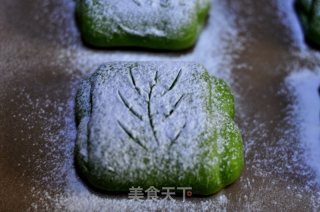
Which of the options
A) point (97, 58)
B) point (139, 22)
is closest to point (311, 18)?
point (139, 22)

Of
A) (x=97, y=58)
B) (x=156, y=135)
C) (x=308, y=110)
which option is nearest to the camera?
(x=156, y=135)

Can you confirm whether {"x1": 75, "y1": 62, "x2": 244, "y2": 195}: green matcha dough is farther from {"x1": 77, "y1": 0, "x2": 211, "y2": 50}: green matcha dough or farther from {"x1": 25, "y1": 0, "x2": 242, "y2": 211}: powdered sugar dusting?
{"x1": 77, "y1": 0, "x2": 211, "y2": 50}: green matcha dough

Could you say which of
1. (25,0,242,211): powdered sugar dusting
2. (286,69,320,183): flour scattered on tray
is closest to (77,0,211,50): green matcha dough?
(25,0,242,211): powdered sugar dusting

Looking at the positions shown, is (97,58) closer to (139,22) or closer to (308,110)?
(139,22)

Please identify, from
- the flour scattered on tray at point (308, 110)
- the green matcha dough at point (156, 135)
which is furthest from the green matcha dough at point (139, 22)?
the flour scattered on tray at point (308, 110)

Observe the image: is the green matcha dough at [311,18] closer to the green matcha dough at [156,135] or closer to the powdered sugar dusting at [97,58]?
the powdered sugar dusting at [97,58]
